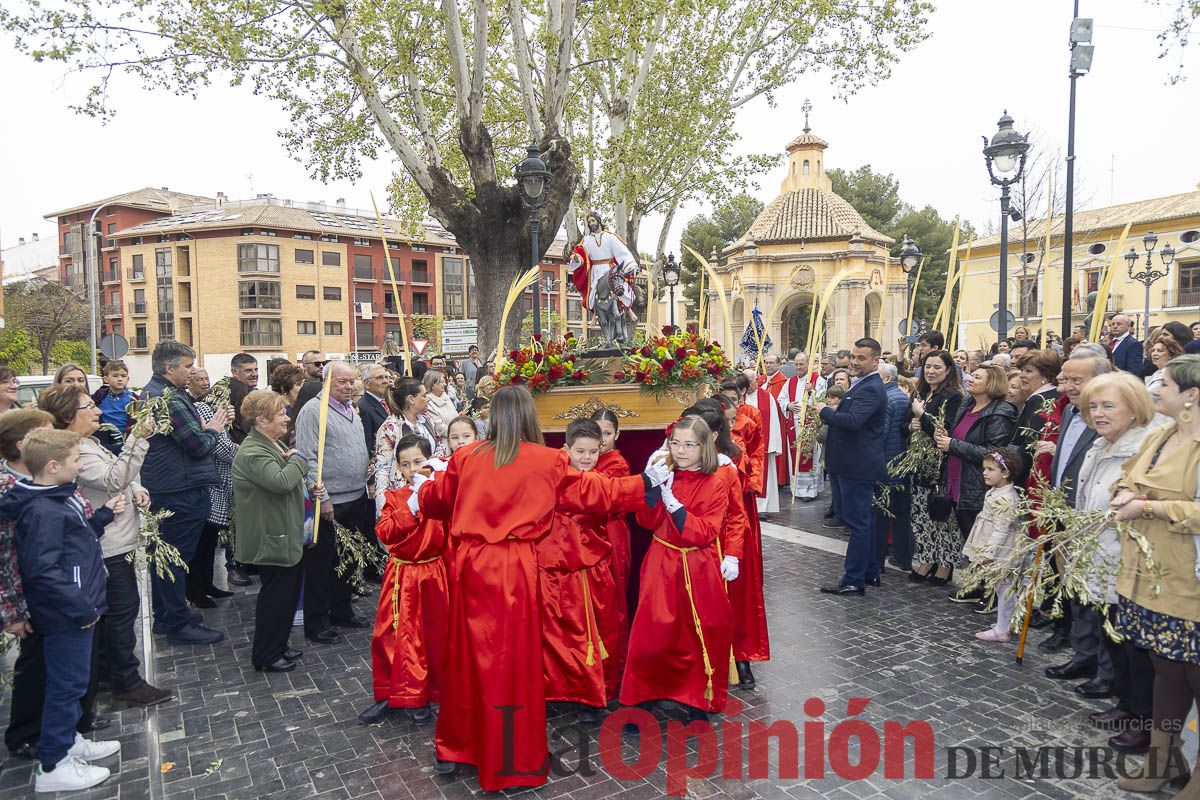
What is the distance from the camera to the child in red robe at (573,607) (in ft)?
14.7

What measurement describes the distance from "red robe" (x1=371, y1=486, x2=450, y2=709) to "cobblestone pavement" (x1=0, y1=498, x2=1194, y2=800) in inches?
11.9

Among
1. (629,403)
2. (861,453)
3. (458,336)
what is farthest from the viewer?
(458,336)

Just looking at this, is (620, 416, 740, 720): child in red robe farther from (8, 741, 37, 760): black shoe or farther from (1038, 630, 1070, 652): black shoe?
(8, 741, 37, 760): black shoe

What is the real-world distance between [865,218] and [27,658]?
55.6 metres

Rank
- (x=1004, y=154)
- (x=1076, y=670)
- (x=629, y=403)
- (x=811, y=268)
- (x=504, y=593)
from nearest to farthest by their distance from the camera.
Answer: (x=504, y=593), (x=1076, y=670), (x=629, y=403), (x=1004, y=154), (x=811, y=268)

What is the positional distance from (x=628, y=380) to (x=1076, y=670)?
12.0 ft

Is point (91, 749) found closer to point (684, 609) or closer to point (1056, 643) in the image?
point (684, 609)

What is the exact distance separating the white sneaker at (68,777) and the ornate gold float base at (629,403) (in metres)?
3.40

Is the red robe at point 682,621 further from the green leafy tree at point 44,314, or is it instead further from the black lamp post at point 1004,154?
the green leafy tree at point 44,314

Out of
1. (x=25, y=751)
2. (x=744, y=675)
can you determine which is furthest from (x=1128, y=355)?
(x=25, y=751)

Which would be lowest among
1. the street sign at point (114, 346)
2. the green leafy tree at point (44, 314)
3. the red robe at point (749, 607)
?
the red robe at point (749, 607)

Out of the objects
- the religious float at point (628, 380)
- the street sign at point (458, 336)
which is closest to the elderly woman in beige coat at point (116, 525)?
the religious float at point (628, 380)

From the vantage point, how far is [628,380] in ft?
A: 19.1

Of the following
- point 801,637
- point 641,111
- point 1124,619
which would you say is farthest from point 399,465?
point 641,111
